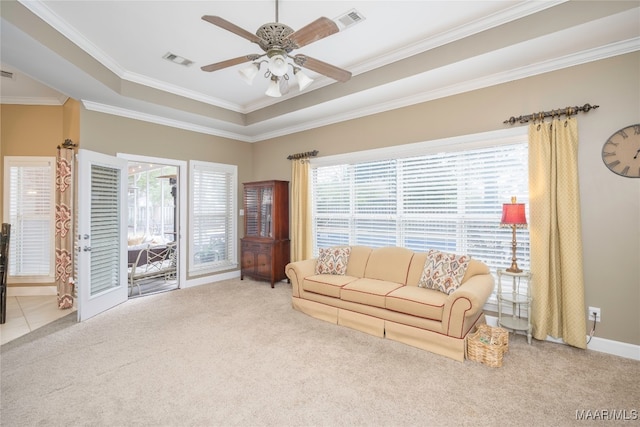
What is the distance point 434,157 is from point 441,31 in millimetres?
1443

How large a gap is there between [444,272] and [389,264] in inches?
29.8

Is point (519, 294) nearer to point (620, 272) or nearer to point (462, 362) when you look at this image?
point (620, 272)

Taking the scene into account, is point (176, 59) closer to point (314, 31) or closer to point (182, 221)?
point (314, 31)

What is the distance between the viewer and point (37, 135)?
15.9 ft

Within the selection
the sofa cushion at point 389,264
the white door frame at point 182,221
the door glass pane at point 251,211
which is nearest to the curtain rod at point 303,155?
the door glass pane at point 251,211

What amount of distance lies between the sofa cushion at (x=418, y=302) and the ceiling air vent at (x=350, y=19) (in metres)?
2.77

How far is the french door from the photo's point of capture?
3.67 metres

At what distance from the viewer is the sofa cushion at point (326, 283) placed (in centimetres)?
362

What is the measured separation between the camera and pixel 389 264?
386cm

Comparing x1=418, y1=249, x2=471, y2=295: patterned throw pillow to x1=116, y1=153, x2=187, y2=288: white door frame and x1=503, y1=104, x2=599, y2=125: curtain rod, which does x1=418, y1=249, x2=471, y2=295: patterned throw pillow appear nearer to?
x1=503, y1=104, x2=599, y2=125: curtain rod

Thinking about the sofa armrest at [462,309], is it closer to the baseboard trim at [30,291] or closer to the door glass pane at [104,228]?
the door glass pane at [104,228]

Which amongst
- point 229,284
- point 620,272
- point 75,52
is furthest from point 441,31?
point 229,284

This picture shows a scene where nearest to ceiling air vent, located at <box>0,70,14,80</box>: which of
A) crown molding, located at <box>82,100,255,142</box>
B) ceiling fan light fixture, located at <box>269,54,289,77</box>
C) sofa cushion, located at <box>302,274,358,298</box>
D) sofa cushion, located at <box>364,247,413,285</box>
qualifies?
crown molding, located at <box>82,100,255,142</box>

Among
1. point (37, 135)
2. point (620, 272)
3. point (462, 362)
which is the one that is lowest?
point (462, 362)
